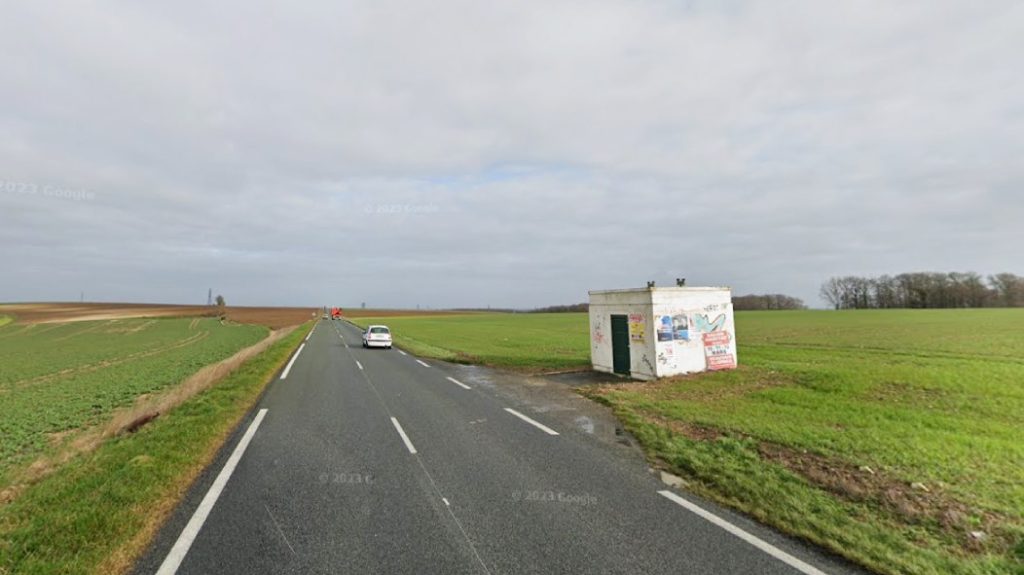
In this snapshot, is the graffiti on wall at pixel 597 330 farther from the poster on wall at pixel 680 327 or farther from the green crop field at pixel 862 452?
the green crop field at pixel 862 452

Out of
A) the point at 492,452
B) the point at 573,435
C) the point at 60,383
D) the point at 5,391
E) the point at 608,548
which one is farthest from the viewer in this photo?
the point at 60,383

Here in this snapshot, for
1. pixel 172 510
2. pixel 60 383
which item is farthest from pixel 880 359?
pixel 60 383

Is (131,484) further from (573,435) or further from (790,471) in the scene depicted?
(790,471)

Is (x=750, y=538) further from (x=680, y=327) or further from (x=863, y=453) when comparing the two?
(x=680, y=327)

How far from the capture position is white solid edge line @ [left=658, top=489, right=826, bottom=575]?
426 cm

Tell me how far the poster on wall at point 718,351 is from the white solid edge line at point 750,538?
457 inches

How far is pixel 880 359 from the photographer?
71.6ft

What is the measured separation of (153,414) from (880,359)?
2800cm

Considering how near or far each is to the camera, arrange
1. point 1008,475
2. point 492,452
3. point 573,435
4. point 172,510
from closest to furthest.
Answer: point 172,510, point 1008,475, point 492,452, point 573,435

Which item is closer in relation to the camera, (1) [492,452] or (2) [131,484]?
(2) [131,484]

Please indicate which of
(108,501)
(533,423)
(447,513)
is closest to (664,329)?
(533,423)

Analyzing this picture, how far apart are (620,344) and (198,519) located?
14208 mm

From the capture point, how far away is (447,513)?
5277 mm

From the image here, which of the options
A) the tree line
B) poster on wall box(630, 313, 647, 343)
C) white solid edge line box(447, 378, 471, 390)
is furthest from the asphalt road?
the tree line
